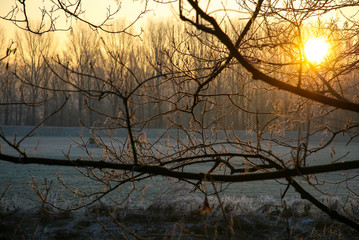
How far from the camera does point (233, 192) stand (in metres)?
8.59

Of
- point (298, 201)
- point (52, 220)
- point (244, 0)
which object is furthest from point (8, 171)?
point (244, 0)

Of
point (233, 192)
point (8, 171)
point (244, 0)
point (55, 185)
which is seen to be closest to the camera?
point (244, 0)

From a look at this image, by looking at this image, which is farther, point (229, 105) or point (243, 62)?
point (229, 105)

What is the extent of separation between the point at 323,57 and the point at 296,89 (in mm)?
2302

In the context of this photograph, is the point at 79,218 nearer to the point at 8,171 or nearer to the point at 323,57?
the point at 323,57

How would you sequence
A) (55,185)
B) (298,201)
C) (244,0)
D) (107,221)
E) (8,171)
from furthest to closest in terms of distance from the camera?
(8,171) < (55,185) < (298,201) < (107,221) < (244,0)

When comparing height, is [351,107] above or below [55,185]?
above

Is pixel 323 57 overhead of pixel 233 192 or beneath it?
overhead

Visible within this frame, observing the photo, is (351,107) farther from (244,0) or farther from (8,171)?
(8,171)

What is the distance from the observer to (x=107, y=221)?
249 inches

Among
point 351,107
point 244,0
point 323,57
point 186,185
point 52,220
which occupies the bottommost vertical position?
point 52,220

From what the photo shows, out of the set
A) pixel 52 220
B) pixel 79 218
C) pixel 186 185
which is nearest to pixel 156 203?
pixel 186 185

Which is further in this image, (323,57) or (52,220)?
(52,220)

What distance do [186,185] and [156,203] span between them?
2.11ft
